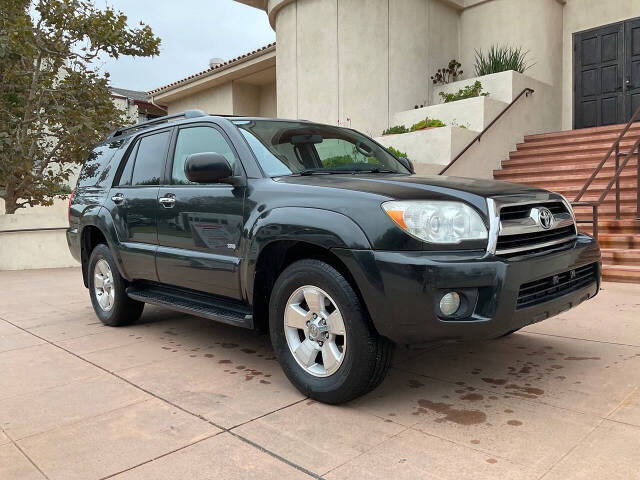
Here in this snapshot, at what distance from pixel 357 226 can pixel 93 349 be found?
2795 millimetres

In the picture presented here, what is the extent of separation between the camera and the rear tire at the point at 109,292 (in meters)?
5.16

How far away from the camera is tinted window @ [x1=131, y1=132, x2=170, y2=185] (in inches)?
184

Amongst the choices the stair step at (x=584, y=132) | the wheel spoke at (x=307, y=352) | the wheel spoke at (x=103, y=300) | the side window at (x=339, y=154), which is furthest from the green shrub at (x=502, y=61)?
the wheel spoke at (x=307, y=352)

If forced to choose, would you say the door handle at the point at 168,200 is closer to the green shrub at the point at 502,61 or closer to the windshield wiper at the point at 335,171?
the windshield wiper at the point at 335,171

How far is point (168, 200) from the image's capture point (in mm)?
4340

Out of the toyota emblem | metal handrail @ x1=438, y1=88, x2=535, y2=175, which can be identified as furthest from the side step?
metal handrail @ x1=438, y1=88, x2=535, y2=175

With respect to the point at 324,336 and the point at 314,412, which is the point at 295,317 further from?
the point at 314,412

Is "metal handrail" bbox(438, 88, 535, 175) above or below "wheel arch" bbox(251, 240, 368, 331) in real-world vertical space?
above

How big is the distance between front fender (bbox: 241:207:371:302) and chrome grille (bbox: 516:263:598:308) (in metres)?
0.91

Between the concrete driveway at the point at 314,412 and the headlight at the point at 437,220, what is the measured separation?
38.4 inches

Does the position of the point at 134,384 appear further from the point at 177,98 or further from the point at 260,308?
the point at 177,98

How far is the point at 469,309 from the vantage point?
111 inches

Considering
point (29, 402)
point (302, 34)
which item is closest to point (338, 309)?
point (29, 402)

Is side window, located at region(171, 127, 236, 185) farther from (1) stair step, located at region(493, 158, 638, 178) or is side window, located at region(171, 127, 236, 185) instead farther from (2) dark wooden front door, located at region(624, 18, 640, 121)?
(2) dark wooden front door, located at region(624, 18, 640, 121)
